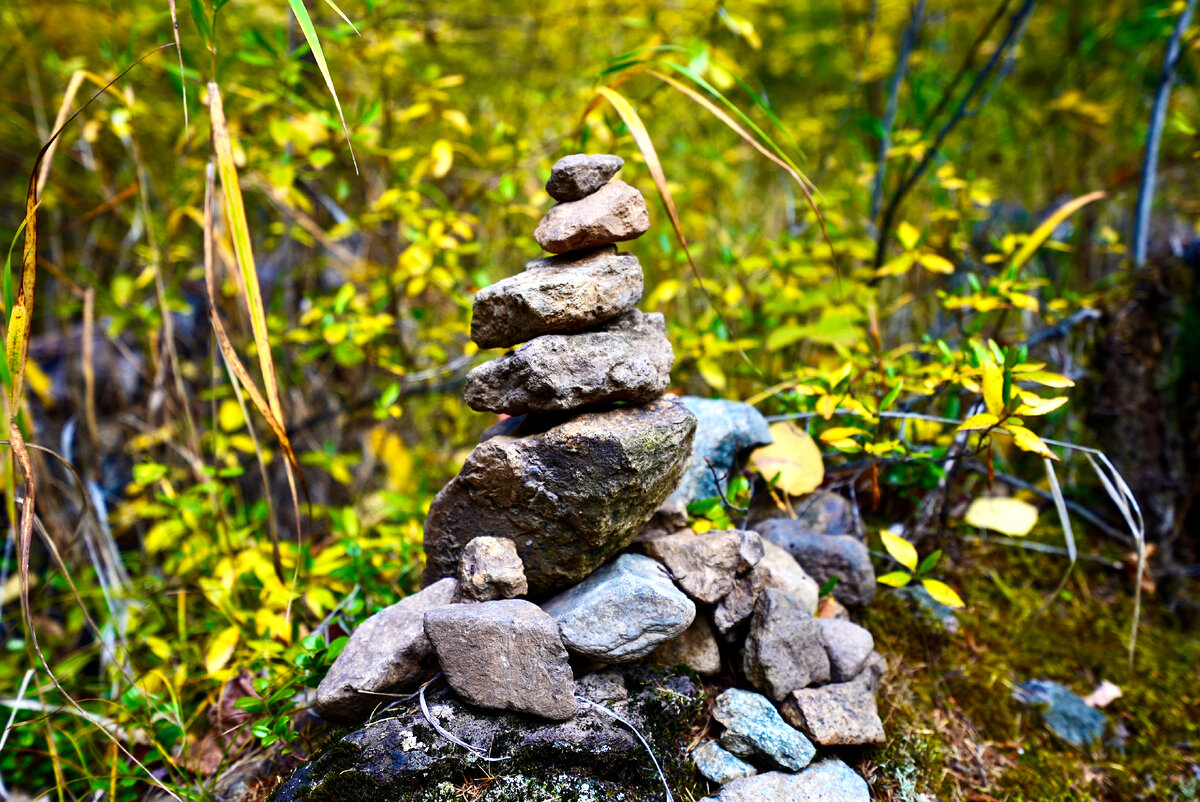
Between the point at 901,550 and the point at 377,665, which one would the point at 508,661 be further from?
the point at 901,550

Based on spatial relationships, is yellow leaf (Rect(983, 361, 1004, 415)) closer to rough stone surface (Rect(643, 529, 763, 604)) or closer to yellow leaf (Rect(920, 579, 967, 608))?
yellow leaf (Rect(920, 579, 967, 608))

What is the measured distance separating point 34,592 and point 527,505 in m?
2.85

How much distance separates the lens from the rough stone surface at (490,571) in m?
1.30

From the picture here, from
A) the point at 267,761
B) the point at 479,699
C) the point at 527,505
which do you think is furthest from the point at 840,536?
the point at 267,761

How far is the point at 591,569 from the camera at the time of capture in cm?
139

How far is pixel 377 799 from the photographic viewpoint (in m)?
1.16

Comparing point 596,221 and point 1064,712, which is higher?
point 596,221

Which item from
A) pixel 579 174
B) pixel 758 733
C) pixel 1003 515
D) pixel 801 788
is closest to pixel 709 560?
pixel 758 733

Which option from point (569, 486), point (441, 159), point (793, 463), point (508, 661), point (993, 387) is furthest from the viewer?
point (441, 159)

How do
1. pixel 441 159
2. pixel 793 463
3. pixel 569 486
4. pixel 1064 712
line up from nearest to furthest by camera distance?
pixel 569 486, pixel 1064 712, pixel 793 463, pixel 441 159

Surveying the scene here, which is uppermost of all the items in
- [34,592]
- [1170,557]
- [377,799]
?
[377,799]

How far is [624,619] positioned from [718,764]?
358mm

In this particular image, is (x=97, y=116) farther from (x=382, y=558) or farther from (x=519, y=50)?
(x=519, y=50)

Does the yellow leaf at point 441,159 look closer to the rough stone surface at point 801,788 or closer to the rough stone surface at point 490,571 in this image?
the rough stone surface at point 490,571
